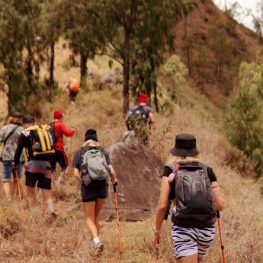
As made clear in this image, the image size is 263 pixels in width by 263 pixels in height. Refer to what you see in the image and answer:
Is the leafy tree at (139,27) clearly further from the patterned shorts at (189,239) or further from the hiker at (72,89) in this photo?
the patterned shorts at (189,239)

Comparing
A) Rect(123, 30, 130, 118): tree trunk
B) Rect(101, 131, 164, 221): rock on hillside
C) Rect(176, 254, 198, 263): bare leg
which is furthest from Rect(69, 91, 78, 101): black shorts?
Rect(176, 254, 198, 263): bare leg

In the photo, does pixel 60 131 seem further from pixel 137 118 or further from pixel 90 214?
pixel 90 214

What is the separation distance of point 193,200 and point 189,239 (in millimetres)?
364

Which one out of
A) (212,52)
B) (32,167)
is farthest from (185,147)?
(212,52)

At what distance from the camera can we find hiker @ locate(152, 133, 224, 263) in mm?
3691

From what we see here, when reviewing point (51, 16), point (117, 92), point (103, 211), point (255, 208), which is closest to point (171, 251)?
point (103, 211)

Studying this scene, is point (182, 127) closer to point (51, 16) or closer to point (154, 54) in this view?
point (154, 54)

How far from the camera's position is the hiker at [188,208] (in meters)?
3.69

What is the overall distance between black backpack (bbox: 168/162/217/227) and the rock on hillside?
365 cm

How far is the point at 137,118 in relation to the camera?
35.4 feet

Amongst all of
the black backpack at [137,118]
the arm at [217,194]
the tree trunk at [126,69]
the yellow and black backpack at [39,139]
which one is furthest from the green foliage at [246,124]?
the arm at [217,194]

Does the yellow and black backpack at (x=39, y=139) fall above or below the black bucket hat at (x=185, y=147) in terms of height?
below

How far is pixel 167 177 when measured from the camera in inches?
150

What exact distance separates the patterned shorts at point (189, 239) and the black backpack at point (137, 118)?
276 inches
